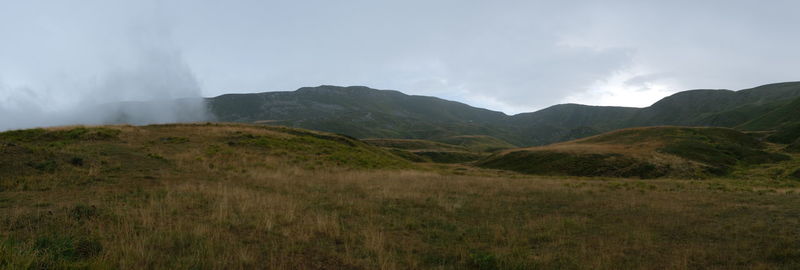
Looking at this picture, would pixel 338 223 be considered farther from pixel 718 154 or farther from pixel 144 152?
pixel 718 154

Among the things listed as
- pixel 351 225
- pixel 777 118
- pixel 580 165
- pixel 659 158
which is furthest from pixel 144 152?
pixel 777 118

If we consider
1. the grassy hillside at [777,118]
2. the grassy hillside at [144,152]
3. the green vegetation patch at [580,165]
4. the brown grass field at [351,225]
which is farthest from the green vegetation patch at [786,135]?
the grassy hillside at [777,118]

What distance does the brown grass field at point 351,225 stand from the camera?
7.19m

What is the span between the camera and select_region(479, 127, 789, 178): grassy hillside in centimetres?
3991

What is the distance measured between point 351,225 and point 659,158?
46572mm

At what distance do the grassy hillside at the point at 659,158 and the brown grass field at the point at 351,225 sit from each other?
24.7 metres

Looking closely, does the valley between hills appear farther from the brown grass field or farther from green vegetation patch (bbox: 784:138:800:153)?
green vegetation patch (bbox: 784:138:800:153)

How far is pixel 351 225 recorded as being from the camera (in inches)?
410

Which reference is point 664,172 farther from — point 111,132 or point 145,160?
point 111,132

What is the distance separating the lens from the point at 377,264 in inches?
280

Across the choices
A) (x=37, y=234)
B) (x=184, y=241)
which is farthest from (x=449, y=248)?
(x=37, y=234)

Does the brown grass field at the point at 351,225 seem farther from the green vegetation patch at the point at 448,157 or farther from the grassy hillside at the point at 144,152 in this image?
the green vegetation patch at the point at 448,157

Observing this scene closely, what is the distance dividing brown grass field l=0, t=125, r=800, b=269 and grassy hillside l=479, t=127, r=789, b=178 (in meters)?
24.7

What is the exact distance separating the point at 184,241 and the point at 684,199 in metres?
20.6
